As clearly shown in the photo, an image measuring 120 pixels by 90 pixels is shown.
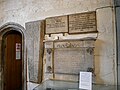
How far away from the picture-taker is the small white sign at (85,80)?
2.69 meters

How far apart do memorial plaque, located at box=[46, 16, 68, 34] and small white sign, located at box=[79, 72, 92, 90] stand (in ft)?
2.68

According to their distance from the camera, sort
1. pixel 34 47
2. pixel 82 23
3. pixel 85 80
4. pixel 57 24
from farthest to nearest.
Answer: pixel 34 47
pixel 57 24
pixel 82 23
pixel 85 80

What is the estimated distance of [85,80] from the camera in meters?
2.76

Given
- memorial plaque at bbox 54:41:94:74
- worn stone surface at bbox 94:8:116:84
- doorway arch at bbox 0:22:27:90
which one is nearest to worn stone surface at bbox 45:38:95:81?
memorial plaque at bbox 54:41:94:74

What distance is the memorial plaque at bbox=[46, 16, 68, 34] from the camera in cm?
314

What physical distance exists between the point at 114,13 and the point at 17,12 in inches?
77.5

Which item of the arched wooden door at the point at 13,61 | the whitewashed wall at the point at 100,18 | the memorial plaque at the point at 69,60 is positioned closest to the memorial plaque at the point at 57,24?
the whitewashed wall at the point at 100,18

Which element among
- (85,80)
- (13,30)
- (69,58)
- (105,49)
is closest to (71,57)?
(69,58)

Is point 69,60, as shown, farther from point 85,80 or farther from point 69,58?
point 85,80

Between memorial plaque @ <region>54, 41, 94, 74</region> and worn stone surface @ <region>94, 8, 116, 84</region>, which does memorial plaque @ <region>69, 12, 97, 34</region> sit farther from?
memorial plaque @ <region>54, 41, 94, 74</region>

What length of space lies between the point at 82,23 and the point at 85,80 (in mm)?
897

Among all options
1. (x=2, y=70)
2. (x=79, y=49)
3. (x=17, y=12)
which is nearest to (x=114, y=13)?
(x=79, y=49)

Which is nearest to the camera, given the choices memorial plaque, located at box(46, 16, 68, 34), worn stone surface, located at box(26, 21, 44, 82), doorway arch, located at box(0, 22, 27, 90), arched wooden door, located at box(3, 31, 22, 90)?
memorial plaque, located at box(46, 16, 68, 34)

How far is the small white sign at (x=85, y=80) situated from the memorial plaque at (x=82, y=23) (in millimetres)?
671
